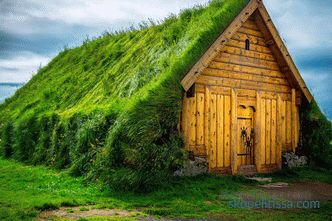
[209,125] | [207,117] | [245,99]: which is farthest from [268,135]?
[207,117]

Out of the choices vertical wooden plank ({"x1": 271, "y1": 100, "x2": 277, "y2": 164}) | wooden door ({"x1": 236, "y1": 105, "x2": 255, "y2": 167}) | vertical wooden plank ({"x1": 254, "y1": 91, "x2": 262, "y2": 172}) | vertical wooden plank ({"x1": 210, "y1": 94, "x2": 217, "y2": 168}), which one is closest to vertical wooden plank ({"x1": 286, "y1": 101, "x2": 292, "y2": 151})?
vertical wooden plank ({"x1": 271, "y1": 100, "x2": 277, "y2": 164})

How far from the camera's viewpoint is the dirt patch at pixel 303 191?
11.5m

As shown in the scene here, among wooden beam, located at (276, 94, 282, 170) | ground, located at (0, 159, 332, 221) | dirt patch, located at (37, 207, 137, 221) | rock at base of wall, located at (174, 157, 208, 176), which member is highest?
wooden beam, located at (276, 94, 282, 170)

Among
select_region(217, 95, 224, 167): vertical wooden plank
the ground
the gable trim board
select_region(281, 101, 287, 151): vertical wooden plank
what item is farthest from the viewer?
select_region(281, 101, 287, 151): vertical wooden plank

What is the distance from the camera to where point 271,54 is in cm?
1627

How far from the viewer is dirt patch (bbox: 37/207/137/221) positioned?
8.43 metres

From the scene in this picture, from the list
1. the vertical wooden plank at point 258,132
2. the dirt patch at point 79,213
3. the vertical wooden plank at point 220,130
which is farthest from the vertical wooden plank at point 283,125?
the dirt patch at point 79,213

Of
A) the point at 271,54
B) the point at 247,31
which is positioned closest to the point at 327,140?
the point at 271,54

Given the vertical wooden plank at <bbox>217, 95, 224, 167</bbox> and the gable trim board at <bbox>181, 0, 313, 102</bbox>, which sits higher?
the gable trim board at <bbox>181, 0, 313, 102</bbox>

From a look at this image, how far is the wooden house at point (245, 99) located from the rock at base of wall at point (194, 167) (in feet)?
1.28

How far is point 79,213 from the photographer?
8.78 metres

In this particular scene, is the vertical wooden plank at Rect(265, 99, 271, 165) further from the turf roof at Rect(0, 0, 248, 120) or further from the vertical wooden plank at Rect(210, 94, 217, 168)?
the turf roof at Rect(0, 0, 248, 120)

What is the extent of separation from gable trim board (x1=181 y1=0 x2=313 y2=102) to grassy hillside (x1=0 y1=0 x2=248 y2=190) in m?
0.25

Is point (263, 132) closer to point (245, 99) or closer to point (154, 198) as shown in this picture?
point (245, 99)
